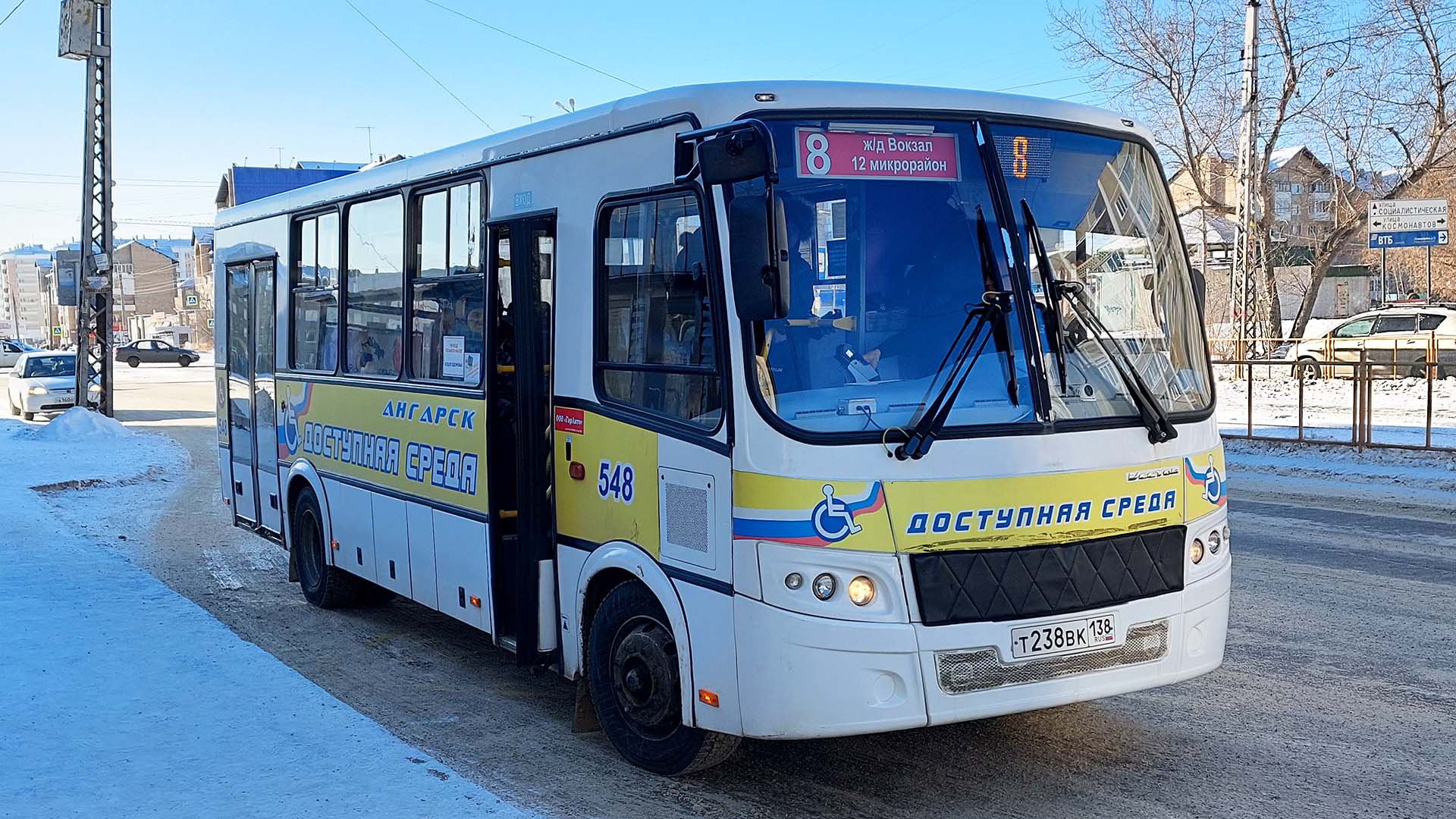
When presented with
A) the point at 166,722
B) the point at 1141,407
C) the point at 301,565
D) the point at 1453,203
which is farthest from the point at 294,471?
the point at 1453,203

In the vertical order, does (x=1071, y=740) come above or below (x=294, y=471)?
below

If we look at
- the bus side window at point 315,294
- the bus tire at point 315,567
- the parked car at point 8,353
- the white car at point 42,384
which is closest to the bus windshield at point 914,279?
the bus side window at point 315,294

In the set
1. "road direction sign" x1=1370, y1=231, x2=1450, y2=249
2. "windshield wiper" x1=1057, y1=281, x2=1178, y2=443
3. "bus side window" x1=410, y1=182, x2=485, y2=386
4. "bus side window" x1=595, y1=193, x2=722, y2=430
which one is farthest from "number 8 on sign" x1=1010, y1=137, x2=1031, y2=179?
"road direction sign" x1=1370, y1=231, x2=1450, y2=249

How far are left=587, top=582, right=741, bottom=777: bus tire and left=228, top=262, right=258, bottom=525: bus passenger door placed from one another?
5503 millimetres

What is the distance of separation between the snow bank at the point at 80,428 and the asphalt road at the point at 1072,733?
48.2 ft

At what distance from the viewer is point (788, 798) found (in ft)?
16.5

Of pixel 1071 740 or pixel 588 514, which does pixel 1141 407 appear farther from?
pixel 588 514

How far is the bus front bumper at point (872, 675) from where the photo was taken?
4.60 m

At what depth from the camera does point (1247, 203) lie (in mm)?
26062

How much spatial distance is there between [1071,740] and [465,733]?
2.68m

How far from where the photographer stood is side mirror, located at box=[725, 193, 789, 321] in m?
4.57

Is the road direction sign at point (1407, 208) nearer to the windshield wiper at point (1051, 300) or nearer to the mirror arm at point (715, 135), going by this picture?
the windshield wiper at point (1051, 300)

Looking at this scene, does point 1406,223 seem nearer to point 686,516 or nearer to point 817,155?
point 817,155

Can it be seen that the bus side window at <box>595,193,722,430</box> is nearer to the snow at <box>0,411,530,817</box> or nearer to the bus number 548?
Answer: the bus number 548
